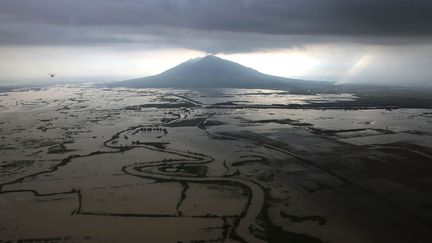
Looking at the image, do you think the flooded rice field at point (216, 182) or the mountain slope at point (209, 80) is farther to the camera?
the mountain slope at point (209, 80)

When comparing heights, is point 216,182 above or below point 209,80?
above

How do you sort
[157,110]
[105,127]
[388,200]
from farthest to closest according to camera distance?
1. [157,110]
2. [105,127]
3. [388,200]

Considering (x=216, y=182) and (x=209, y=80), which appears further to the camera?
(x=209, y=80)

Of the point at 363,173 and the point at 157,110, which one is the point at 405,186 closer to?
the point at 363,173

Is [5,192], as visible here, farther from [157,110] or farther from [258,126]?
[157,110]

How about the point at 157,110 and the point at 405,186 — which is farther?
the point at 157,110

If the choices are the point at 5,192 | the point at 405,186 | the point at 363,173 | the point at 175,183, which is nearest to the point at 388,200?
the point at 405,186

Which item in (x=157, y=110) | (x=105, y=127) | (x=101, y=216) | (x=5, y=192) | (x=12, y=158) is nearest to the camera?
(x=101, y=216)

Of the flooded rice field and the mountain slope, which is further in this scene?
the mountain slope
